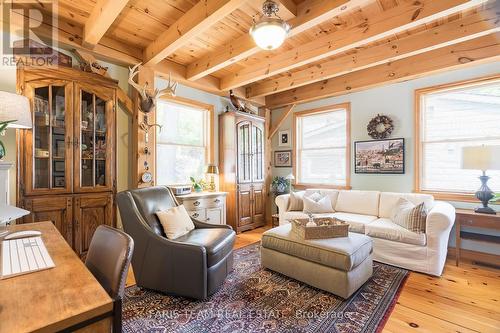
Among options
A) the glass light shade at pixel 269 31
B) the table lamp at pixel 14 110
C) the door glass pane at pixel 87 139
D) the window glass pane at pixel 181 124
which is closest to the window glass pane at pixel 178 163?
the window glass pane at pixel 181 124

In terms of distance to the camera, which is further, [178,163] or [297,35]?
[178,163]

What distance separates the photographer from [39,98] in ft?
7.85

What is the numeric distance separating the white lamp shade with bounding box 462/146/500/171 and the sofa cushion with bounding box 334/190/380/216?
1.10 m

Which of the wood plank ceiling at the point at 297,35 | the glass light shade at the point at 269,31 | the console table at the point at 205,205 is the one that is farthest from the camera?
the console table at the point at 205,205

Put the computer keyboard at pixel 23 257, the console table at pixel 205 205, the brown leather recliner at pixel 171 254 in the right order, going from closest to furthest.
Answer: the computer keyboard at pixel 23 257, the brown leather recliner at pixel 171 254, the console table at pixel 205 205

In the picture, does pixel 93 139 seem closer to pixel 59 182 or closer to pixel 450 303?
pixel 59 182

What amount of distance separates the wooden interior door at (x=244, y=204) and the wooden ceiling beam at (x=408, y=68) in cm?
188

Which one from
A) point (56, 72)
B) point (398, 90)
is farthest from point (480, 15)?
point (56, 72)

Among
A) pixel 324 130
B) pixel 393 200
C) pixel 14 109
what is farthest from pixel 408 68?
pixel 14 109

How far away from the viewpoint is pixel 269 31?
6.40 ft

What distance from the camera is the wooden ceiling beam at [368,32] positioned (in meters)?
2.11

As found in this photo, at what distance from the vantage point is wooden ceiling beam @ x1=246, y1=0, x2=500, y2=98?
94.3 inches

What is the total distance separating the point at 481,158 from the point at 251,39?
291 centimetres

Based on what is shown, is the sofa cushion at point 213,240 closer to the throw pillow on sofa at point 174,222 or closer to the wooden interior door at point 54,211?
the throw pillow on sofa at point 174,222
